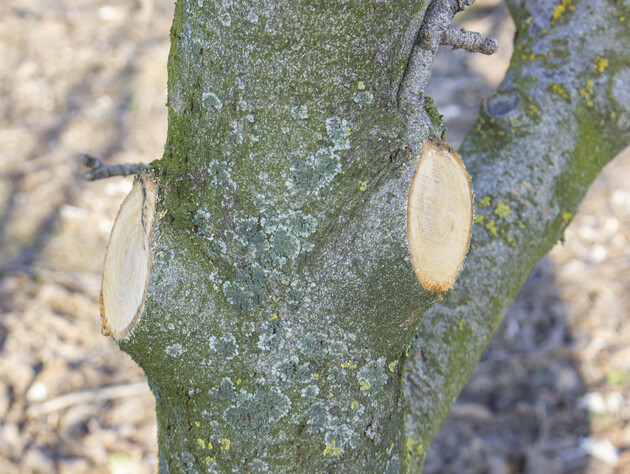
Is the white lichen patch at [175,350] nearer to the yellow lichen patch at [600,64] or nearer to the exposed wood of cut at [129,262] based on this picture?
the exposed wood of cut at [129,262]

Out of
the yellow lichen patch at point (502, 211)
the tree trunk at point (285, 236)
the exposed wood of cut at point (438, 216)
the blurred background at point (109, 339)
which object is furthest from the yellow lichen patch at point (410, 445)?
the blurred background at point (109, 339)

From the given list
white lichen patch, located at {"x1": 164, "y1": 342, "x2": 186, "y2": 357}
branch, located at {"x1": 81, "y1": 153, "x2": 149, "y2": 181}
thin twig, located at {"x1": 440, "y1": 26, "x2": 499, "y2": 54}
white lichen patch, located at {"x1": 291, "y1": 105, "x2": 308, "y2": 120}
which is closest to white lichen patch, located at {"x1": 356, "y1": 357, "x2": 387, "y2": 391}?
white lichen patch, located at {"x1": 164, "y1": 342, "x2": 186, "y2": 357}

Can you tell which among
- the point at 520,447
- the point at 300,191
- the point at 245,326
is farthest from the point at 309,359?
the point at 520,447

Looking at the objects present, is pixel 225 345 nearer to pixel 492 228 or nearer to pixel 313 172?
pixel 313 172

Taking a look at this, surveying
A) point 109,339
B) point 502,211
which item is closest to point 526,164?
point 502,211

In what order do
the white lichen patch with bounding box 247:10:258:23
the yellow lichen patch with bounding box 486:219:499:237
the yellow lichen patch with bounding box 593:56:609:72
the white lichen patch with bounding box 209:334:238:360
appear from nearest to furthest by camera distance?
the white lichen patch with bounding box 247:10:258:23
the white lichen patch with bounding box 209:334:238:360
the yellow lichen patch with bounding box 486:219:499:237
the yellow lichen patch with bounding box 593:56:609:72

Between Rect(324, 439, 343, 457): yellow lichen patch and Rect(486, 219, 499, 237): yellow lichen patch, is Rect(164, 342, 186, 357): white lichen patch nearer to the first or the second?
Rect(324, 439, 343, 457): yellow lichen patch
